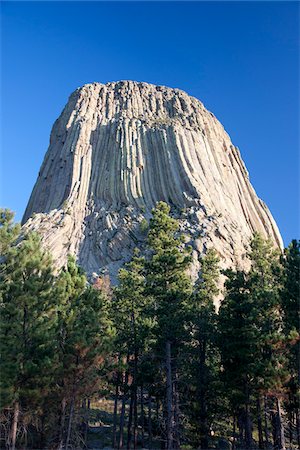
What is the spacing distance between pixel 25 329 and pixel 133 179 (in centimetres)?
6601

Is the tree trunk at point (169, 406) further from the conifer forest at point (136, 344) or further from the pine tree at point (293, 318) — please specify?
the pine tree at point (293, 318)

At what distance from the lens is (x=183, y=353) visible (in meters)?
26.1

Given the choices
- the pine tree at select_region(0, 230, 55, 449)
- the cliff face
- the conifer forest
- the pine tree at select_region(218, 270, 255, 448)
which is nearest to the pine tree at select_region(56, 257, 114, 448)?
the conifer forest

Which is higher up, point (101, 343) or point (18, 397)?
point (101, 343)

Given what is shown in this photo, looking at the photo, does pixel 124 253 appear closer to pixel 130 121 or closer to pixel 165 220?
pixel 130 121

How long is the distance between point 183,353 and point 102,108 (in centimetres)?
8362

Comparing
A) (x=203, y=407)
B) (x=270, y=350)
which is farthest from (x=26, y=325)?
(x=203, y=407)

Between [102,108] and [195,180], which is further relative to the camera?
[102,108]

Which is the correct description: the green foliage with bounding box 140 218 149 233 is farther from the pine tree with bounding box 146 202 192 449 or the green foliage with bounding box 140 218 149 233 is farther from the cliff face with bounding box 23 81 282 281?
the pine tree with bounding box 146 202 192 449

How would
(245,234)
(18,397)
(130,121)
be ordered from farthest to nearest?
(130,121)
(245,234)
(18,397)

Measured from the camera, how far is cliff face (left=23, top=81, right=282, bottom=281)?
71.8 meters

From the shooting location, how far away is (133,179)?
83.1m

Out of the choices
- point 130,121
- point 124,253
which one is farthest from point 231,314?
point 130,121

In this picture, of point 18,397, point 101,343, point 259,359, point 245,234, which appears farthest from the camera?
point 245,234
